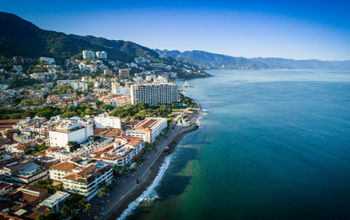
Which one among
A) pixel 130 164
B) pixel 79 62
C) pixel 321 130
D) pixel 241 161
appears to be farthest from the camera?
pixel 79 62

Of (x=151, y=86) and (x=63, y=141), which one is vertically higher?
(x=151, y=86)

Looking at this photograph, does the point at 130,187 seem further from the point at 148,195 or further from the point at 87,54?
the point at 87,54

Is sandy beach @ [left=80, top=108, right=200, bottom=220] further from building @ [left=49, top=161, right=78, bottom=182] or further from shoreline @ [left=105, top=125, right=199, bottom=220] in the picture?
building @ [left=49, top=161, right=78, bottom=182]

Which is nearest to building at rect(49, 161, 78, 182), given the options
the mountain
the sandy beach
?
the sandy beach

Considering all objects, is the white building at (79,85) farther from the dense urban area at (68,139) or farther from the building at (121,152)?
the building at (121,152)

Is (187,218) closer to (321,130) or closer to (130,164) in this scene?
(130,164)

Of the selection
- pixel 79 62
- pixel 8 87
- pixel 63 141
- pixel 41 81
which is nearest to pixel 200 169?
pixel 63 141
